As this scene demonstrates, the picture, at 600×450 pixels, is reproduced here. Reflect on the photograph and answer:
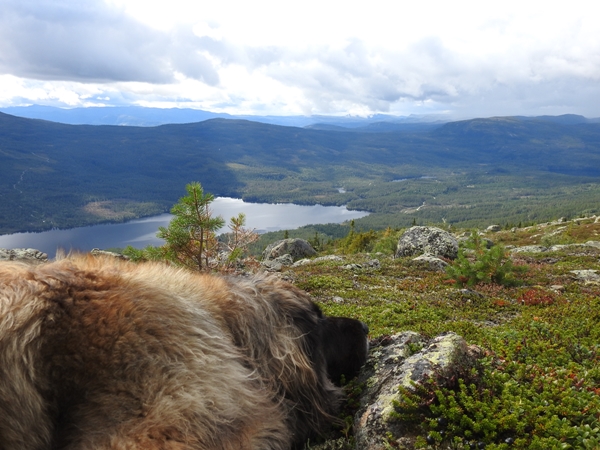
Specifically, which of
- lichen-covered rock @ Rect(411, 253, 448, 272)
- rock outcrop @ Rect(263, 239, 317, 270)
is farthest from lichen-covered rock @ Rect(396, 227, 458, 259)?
rock outcrop @ Rect(263, 239, 317, 270)

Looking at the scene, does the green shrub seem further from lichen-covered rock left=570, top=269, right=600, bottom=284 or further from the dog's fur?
the dog's fur

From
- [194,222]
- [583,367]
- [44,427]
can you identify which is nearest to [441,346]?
[583,367]

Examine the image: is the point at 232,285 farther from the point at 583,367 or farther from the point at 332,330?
the point at 583,367

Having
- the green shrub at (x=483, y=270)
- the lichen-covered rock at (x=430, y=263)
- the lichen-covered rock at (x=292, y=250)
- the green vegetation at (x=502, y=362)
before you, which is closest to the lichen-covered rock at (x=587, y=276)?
the green vegetation at (x=502, y=362)

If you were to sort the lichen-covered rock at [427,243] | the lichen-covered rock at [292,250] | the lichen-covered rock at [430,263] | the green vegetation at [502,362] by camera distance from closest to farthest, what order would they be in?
the green vegetation at [502,362] → the lichen-covered rock at [430,263] → the lichen-covered rock at [427,243] → the lichen-covered rock at [292,250]

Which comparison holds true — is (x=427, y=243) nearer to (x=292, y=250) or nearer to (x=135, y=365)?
(x=292, y=250)

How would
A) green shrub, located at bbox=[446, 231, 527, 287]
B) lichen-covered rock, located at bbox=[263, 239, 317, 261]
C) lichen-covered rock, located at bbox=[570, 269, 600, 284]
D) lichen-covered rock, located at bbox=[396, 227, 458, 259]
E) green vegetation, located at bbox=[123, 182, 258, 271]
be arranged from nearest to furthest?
green vegetation, located at bbox=[123, 182, 258, 271] → green shrub, located at bbox=[446, 231, 527, 287] → lichen-covered rock, located at bbox=[570, 269, 600, 284] → lichen-covered rock, located at bbox=[396, 227, 458, 259] → lichen-covered rock, located at bbox=[263, 239, 317, 261]

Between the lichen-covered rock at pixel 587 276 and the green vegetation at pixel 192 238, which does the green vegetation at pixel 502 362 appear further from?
the green vegetation at pixel 192 238
